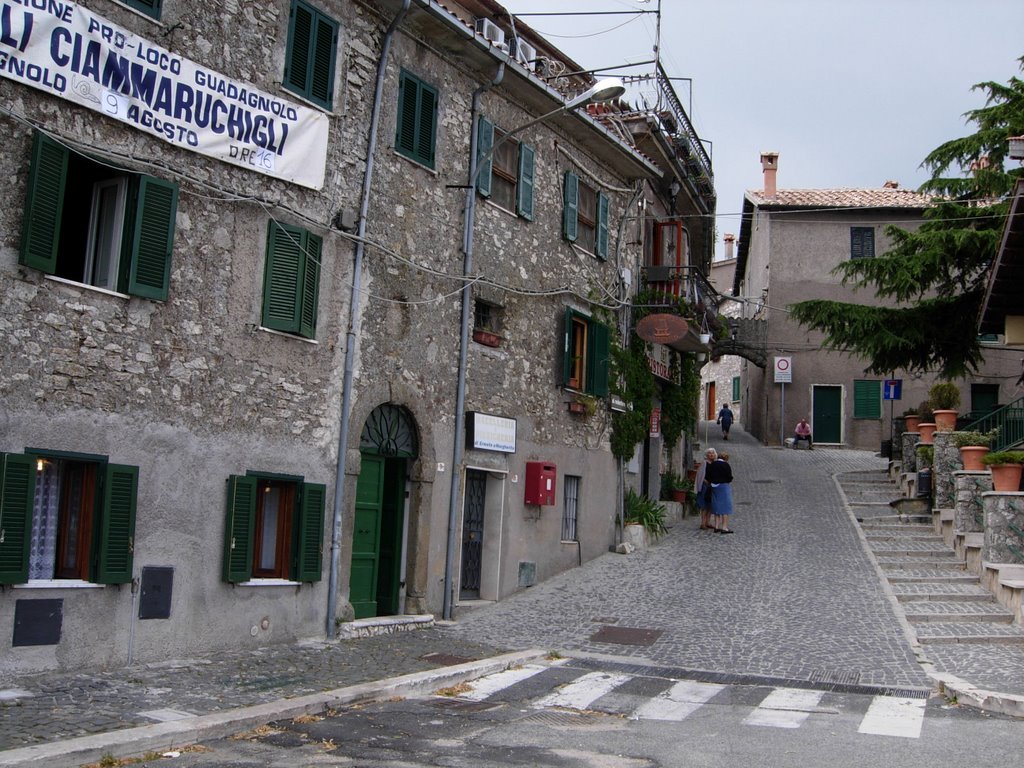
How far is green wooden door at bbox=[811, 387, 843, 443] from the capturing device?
35219mm

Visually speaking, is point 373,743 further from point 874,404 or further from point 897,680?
point 874,404

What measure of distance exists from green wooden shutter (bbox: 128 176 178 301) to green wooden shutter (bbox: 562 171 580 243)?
8.42 meters

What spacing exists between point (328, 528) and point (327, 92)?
206 inches

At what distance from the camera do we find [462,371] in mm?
14797

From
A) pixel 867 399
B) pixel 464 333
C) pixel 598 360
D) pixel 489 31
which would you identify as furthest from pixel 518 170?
pixel 867 399

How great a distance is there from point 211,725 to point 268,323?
5057mm

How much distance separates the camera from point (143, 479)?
1029cm

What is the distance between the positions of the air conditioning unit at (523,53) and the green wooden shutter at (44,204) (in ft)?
26.5

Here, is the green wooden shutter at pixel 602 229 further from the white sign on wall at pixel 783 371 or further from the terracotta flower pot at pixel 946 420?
the white sign on wall at pixel 783 371

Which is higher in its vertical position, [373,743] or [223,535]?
[223,535]

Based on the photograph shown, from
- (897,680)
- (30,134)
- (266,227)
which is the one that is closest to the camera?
(30,134)

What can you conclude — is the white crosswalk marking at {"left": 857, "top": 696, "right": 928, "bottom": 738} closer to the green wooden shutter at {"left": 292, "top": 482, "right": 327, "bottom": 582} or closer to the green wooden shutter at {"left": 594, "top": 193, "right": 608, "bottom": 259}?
the green wooden shutter at {"left": 292, "top": 482, "right": 327, "bottom": 582}

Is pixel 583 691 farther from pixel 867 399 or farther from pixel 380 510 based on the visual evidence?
pixel 867 399

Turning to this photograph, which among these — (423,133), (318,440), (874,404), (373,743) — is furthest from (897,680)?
(874,404)
